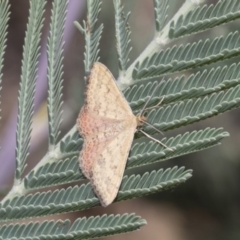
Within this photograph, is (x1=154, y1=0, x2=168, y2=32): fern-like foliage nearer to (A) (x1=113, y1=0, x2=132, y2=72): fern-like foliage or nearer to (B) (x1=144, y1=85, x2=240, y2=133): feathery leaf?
(A) (x1=113, y1=0, x2=132, y2=72): fern-like foliage

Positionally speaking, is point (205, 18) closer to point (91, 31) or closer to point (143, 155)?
point (91, 31)

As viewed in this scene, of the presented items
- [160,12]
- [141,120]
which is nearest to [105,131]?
[141,120]

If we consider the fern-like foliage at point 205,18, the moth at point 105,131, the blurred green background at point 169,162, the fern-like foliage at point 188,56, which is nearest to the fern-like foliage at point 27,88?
the moth at point 105,131

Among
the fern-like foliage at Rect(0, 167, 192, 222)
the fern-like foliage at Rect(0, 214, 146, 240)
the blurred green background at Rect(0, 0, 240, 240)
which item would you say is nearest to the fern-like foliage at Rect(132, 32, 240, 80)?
the fern-like foliage at Rect(0, 167, 192, 222)

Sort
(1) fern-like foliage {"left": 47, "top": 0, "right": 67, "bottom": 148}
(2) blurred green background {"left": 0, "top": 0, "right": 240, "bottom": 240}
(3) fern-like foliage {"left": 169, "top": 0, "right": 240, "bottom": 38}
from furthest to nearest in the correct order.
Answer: (2) blurred green background {"left": 0, "top": 0, "right": 240, "bottom": 240} → (1) fern-like foliage {"left": 47, "top": 0, "right": 67, "bottom": 148} → (3) fern-like foliage {"left": 169, "top": 0, "right": 240, "bottom": 38}

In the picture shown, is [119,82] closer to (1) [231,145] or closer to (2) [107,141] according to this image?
(2) [107,141]

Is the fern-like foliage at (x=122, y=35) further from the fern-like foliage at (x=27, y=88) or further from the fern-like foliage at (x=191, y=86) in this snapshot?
the fern-like foliage at (x=27, y=88)
